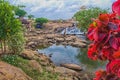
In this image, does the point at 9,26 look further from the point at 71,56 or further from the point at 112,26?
the point at 112,26

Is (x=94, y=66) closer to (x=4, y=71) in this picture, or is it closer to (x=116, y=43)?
(x=4, y=71)

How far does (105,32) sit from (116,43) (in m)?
0.12

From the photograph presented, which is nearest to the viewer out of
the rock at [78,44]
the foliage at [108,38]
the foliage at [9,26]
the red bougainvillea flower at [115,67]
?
the red bougainvillea flower at [115,67]

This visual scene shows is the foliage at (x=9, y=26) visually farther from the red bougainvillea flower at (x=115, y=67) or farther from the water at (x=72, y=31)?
the water at (x=72, y=31)

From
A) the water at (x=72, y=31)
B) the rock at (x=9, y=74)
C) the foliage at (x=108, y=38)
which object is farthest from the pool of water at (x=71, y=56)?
the foliage at (x=108, y=38)

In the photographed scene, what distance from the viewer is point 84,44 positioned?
40562 mm

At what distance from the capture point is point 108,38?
2359 mm

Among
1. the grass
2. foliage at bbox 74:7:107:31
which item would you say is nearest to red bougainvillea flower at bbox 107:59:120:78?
the grass

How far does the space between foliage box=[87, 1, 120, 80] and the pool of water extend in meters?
25.8

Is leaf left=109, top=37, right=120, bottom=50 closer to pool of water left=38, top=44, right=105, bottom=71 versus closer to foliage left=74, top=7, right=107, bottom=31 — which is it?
pool of water left=38, top=44, right=105, bottom=71

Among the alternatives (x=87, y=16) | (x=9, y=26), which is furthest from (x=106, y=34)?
(x=87, y=16)

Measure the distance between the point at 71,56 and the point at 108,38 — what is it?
3321 centimetres

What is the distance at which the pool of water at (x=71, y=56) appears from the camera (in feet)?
98.5

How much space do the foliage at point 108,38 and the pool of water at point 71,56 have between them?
25.8 metres
